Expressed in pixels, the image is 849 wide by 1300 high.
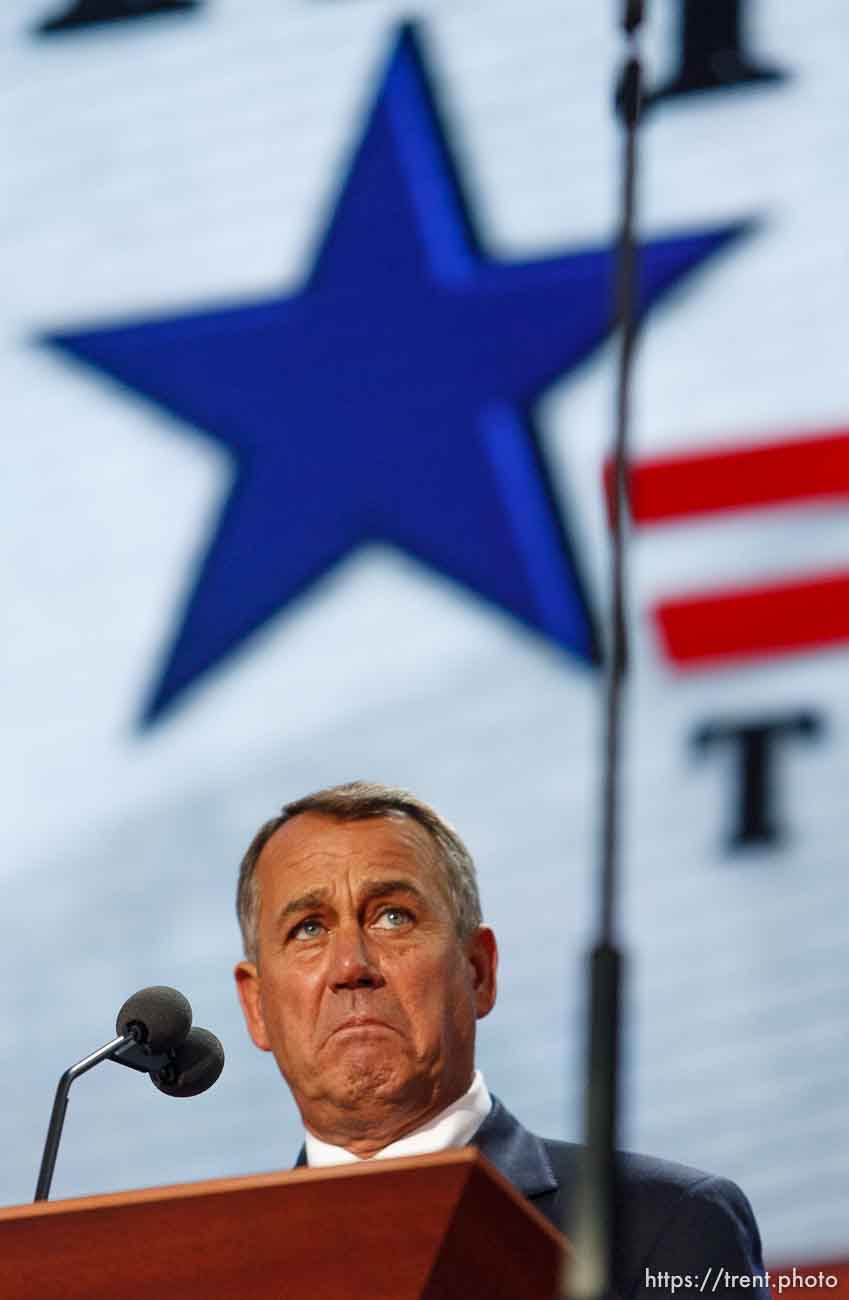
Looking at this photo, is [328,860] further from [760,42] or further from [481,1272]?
[760,42]

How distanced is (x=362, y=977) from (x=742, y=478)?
1.78m

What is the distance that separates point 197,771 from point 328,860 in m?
1.55

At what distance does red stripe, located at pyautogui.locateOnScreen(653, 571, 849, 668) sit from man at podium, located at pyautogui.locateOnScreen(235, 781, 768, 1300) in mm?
1436

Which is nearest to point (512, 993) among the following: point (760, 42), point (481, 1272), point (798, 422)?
point (798, 422)

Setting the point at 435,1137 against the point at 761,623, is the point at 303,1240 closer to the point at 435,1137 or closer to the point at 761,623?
the point at 435,1137

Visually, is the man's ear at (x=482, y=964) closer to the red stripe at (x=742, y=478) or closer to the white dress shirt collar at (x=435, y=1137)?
the white dress shirt collar at (x=435, y=1137)

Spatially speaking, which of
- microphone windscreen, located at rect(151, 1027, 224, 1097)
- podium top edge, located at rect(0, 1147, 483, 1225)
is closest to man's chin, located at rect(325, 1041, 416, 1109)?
microphone windscreen, located at rect(151, 1027, 224, 1097)

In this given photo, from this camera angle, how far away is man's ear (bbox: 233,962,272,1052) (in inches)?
80.6

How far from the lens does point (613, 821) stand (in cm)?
94

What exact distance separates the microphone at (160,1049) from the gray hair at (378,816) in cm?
18

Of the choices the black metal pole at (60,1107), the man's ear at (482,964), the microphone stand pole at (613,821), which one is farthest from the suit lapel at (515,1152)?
the microphone stand pole at (613,821)

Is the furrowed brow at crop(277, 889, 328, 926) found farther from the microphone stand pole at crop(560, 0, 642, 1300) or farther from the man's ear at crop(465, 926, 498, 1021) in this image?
the microphone stand pole at crop(560, 0, 642, 1300)

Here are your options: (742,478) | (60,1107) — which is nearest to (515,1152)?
(60,1107)

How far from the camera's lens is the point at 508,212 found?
3.68m
